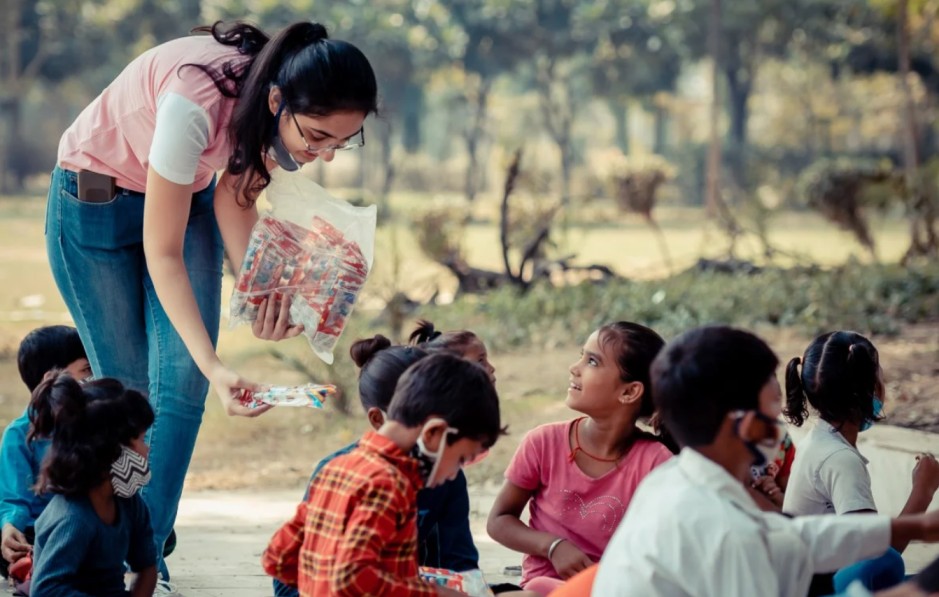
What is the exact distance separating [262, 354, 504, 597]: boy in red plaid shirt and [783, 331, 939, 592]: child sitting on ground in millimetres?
997

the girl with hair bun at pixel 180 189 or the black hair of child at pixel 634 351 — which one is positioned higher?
the girl with hair bun at pixel 180 189

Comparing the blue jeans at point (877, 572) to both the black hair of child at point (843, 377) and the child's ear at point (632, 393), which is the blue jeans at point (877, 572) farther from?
the child's ear at point (632, 393)

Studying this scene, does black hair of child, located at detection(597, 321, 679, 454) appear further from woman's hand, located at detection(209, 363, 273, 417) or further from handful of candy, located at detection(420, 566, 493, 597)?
woman's hand, located at detection(209, 363, 273, 417)

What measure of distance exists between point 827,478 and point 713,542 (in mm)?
1100

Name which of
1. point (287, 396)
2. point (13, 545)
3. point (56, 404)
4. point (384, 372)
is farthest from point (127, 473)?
point (13, 545)

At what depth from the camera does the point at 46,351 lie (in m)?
3.53

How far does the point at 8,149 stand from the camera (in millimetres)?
31562

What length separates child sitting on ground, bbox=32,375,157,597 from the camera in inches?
102

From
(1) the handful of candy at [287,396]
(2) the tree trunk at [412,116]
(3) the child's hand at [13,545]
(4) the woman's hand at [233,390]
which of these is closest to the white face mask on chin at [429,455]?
(1) the handful of candy at [287,396]

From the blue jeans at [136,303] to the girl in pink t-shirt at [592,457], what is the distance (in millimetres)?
824

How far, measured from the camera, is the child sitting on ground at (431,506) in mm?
2850

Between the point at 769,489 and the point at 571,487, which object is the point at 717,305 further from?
the point at 571,487

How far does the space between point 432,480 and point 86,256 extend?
1281 mm

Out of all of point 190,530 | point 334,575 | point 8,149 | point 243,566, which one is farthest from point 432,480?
point 8,149
